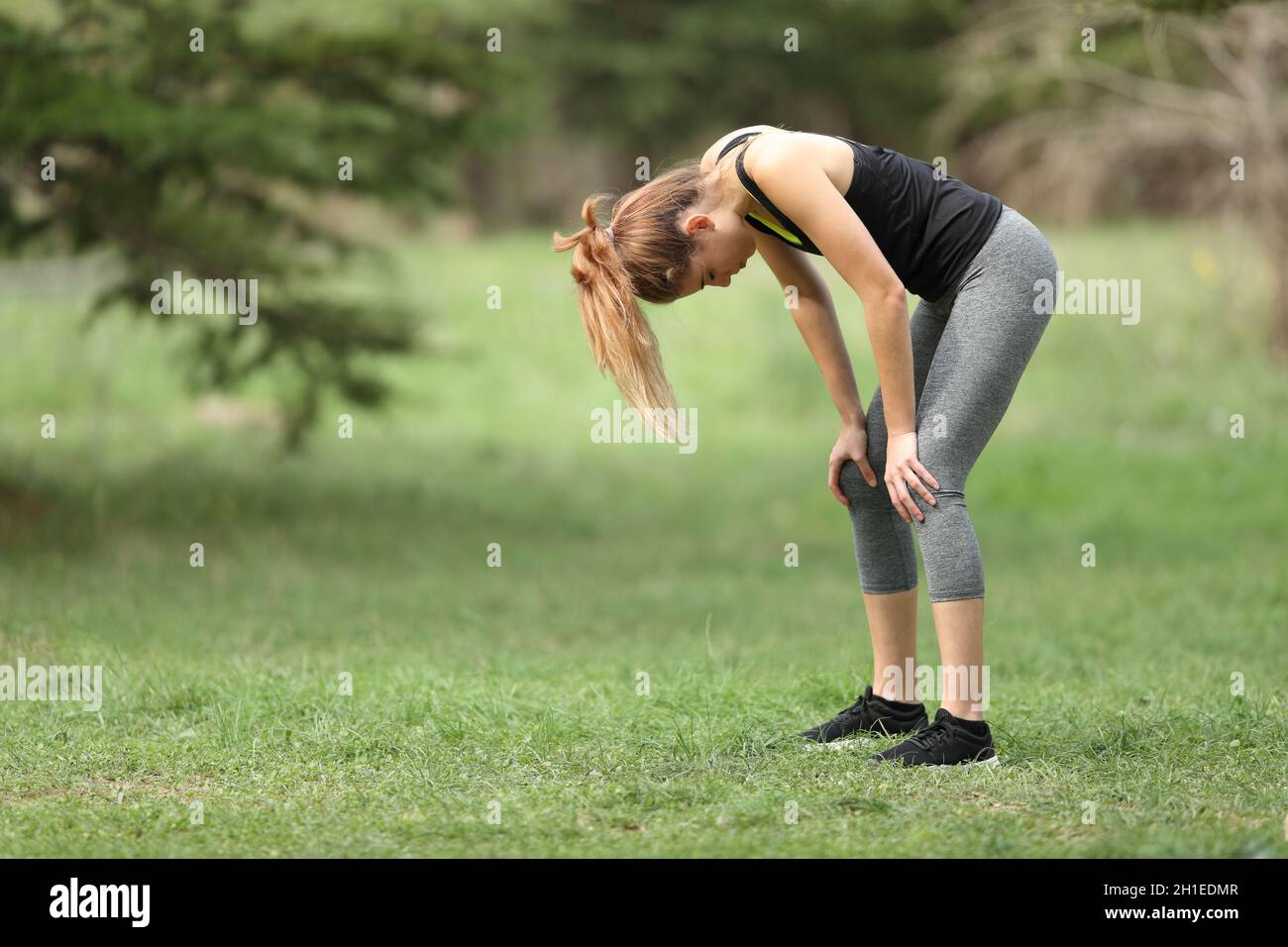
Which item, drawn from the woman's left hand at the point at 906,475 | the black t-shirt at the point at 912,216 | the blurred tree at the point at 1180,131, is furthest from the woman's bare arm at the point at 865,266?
the blurred tree at the point at 1180,131

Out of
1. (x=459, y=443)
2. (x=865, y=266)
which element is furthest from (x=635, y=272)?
(x=459, y=443)

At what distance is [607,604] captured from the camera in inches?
293

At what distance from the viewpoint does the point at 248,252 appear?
8.88 m

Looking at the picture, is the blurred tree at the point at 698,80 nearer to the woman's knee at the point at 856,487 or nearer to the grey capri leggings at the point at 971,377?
the woman's knee at the point at 856,487

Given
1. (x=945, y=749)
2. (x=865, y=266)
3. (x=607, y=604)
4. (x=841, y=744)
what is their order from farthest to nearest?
(x=607, y=604) → (x=841, y=744) → (x=945, y=749) → (x=865, y=266)

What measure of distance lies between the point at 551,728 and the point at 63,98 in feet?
16.3

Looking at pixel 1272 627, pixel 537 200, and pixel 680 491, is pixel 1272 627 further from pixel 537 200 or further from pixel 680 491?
pixel 537 200

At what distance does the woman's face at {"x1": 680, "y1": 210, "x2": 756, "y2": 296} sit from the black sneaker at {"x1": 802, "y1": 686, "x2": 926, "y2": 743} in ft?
4.36

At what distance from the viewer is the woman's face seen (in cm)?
393

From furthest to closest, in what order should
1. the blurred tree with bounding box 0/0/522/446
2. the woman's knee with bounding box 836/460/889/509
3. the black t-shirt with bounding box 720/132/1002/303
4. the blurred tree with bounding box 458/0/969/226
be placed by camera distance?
the blurred tree with bounding box 458/0/969/226, the blurred tree with bounding box 0/0/522/446, the woman's knee with bounding box 836/460/889/509, the black t-shirt with bounding box 720/132/1002/303

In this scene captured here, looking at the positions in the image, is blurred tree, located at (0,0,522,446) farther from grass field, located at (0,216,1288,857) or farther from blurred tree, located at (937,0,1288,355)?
blurred tree, located at (937,0,1288,355)

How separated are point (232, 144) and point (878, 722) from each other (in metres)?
5.30

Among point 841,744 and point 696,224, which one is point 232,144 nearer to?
point 696,224

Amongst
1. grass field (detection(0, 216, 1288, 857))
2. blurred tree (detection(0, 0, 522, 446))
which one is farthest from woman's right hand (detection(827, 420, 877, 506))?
blurred tree (detection(0, 0, 522, 446))
